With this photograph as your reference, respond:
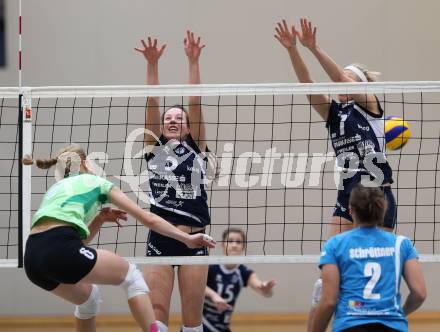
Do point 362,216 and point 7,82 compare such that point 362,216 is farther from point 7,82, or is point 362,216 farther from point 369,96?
point 7,82

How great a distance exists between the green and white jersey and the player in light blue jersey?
56.4 inches

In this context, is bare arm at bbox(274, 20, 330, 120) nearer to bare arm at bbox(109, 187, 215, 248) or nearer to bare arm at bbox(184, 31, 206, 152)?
bare arm at bbox(184, 31, 206, 152)

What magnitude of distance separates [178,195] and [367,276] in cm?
→ 194

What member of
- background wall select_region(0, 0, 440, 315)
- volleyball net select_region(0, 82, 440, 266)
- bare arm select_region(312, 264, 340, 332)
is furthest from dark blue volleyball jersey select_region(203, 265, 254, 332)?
bare arm select_region(312, 264, 340, 332)

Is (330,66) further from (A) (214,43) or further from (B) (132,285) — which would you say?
(A) (214,43)

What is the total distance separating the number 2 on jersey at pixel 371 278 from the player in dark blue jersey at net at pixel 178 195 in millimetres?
1733

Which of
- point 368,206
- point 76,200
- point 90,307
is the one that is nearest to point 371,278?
point 368,206

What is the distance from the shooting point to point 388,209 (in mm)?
6035

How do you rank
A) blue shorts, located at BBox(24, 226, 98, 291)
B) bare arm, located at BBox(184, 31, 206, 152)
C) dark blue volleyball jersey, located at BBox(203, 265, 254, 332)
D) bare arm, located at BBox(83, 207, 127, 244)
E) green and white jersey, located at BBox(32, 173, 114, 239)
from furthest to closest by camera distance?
dark blue volleyball jersey, located at BBox(203, 265, 254, 332) < bare arm, located at BBox(184, 31, 206, 152) < bare arm, located at BBox(83, 207, 127, 244) < green and white jersey, located at BBox(32, 173, 114, 239) < blue shorts, located at BBox(24, 226, 98, 291)

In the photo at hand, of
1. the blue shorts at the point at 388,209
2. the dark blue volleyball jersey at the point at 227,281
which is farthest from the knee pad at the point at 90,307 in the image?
the dark blue volleyball jersey at the point at 227,281

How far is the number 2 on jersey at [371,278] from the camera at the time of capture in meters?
4.62

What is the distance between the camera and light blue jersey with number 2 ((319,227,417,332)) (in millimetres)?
4625

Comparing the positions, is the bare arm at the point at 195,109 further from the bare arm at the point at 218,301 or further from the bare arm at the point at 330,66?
the bare arm at the point at 218,301

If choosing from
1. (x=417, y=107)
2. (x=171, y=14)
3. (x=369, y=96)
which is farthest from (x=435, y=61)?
(x=369, y=96)
